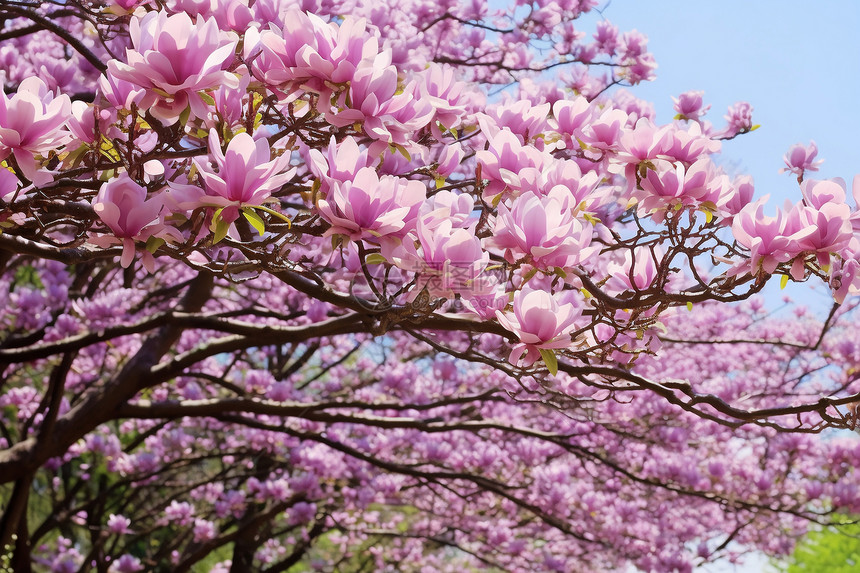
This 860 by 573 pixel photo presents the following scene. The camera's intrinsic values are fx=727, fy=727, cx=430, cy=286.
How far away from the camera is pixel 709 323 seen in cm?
963

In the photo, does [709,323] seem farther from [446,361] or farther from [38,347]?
[38,347]

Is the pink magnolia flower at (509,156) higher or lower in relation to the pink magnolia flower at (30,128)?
higher

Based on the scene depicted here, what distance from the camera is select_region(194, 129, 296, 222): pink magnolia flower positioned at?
1.46 meters

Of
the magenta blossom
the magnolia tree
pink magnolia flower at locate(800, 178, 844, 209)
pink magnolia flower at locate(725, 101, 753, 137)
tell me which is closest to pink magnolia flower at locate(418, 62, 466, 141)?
the magnolia tree

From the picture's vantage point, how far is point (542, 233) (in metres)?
1.61

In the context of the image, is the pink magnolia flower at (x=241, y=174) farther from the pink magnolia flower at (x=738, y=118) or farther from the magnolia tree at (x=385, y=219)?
the pink magnolia flower at (x=738, y=118)

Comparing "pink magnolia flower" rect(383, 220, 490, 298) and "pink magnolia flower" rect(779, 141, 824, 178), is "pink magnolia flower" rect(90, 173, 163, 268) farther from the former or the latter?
"pink magnolia flower" rect(779, 141, 824, 178)

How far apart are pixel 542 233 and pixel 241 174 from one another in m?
0.65

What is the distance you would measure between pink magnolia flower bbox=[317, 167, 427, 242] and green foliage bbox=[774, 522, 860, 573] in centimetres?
1268

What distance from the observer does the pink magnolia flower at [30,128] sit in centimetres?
161

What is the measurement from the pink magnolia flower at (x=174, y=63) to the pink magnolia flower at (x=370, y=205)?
0.36 m

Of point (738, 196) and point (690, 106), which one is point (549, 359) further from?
point (690, 106)

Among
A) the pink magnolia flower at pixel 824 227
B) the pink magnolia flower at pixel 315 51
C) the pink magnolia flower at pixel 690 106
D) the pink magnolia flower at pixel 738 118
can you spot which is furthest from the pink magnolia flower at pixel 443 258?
the pink magnolia flower at pixel 738 118

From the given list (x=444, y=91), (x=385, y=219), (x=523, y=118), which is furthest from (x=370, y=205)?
(x=523, y=118)
